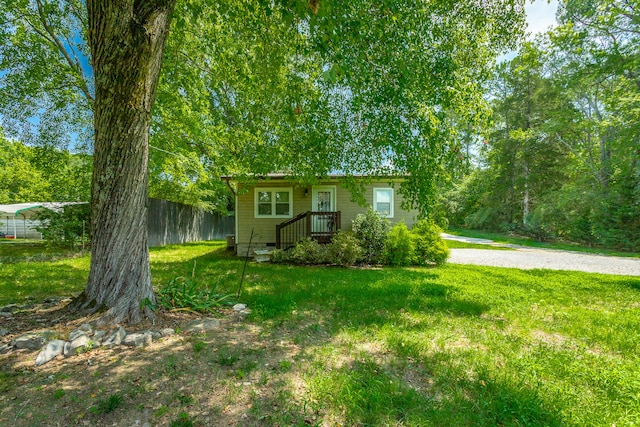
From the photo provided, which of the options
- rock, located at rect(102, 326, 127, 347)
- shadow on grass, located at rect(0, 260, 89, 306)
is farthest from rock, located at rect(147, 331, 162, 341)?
shadow on grass, located at rect(0, 260, 89, 306)

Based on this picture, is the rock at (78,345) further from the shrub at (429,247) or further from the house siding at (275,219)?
the shrub at (429,247)

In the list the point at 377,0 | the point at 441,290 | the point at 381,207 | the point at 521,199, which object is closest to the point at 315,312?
the point at 441,290

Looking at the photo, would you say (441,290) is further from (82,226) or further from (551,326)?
(82,226)

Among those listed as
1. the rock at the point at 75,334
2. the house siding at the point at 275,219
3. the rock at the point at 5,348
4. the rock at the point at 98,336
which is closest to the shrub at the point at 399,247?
the house siding at the point at 275,219

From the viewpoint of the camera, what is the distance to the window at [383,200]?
10.4 meters

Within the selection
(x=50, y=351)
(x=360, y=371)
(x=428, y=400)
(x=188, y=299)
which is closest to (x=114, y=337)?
(x=50, y=351)

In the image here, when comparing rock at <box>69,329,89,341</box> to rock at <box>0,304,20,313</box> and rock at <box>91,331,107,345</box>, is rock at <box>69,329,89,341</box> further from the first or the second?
rock at <box>0,304,20,313</box>

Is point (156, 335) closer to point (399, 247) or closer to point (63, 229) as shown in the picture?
point (399, 247)

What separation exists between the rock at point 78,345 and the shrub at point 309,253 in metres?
5.98

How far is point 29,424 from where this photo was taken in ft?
5.70

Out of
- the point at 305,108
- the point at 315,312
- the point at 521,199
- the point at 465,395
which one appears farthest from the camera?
the point at 521,199

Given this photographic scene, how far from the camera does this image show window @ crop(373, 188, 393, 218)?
10.4 meters

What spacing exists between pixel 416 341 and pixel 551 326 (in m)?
2.09

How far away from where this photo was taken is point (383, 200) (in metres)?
10.5
